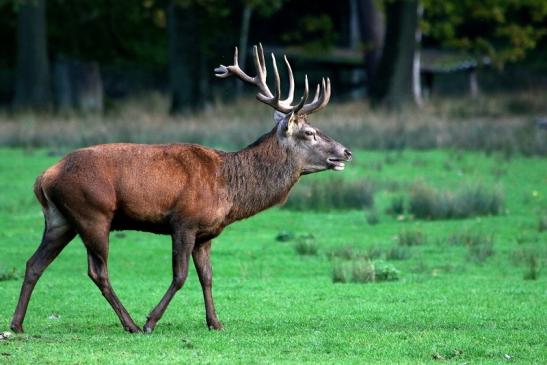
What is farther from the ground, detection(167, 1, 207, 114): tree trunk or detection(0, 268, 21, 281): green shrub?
detection(167, 1, 207, 114): tree trunk

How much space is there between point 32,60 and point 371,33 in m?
9.85

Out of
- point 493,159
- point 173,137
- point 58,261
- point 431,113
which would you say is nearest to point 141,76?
point 431,113

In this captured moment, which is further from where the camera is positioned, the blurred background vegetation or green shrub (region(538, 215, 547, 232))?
the blurred background vegetation

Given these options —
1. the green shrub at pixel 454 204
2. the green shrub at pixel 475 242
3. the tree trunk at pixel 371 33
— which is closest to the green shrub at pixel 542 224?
the green shrub at pixel 475 242

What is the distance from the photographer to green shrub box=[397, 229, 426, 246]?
1741cm

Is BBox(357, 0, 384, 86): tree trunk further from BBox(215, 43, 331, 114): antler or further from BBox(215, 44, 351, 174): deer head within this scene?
BBox(215, 44, 351, 174): deer head

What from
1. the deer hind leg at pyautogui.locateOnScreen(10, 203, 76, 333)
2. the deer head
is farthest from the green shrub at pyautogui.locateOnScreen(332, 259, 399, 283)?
the deer hind leg at pyautogui.locateOnScreen(10, 203, 76, 333)

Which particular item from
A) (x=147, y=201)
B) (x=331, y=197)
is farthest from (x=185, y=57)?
(x=147, y=201)

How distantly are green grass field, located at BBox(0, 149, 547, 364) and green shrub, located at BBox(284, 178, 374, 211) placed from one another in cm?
25

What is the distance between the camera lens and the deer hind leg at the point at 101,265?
1112cm

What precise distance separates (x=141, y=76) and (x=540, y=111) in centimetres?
2527

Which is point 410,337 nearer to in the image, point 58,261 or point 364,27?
point 58,261

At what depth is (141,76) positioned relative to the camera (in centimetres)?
5553

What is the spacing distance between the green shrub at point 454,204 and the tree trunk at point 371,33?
18273mm
